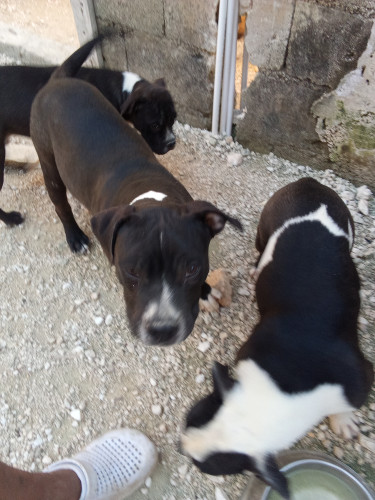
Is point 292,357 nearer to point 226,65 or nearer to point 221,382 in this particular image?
point 221,382

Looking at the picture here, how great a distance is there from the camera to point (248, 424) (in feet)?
5.97

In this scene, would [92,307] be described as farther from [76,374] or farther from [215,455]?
[215,455]

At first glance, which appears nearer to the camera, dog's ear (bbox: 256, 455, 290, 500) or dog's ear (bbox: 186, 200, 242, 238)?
dog's ear (bbox: 256, 455, 290, 500)

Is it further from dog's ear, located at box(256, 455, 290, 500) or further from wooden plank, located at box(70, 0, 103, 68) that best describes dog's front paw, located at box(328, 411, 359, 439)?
wooden plank, located at box(70, 0, 103, 68)

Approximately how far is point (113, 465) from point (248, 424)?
1078 millimetres

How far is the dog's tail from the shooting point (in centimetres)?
335

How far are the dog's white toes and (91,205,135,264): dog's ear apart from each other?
998mm

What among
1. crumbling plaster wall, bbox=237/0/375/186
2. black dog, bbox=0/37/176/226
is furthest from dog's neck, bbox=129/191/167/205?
crumbling plaster wall, bbox=237/0/375/186

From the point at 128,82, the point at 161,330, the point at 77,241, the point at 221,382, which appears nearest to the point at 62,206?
the point at 77,241

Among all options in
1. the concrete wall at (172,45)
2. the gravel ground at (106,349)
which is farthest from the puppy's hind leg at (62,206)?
the concrete wall at (172,45)

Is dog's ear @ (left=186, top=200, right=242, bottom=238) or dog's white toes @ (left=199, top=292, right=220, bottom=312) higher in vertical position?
dog's ear @ (left=186, top=200, right=242, bottom=238)

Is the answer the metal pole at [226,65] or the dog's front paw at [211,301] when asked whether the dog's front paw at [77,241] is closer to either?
the dog's front paw at [211,301]

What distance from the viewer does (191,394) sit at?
2.75 metres

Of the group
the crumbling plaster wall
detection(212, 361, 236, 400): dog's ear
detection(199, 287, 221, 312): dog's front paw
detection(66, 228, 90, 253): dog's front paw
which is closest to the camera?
detection(212, 361, 236, 400): dog's ear
